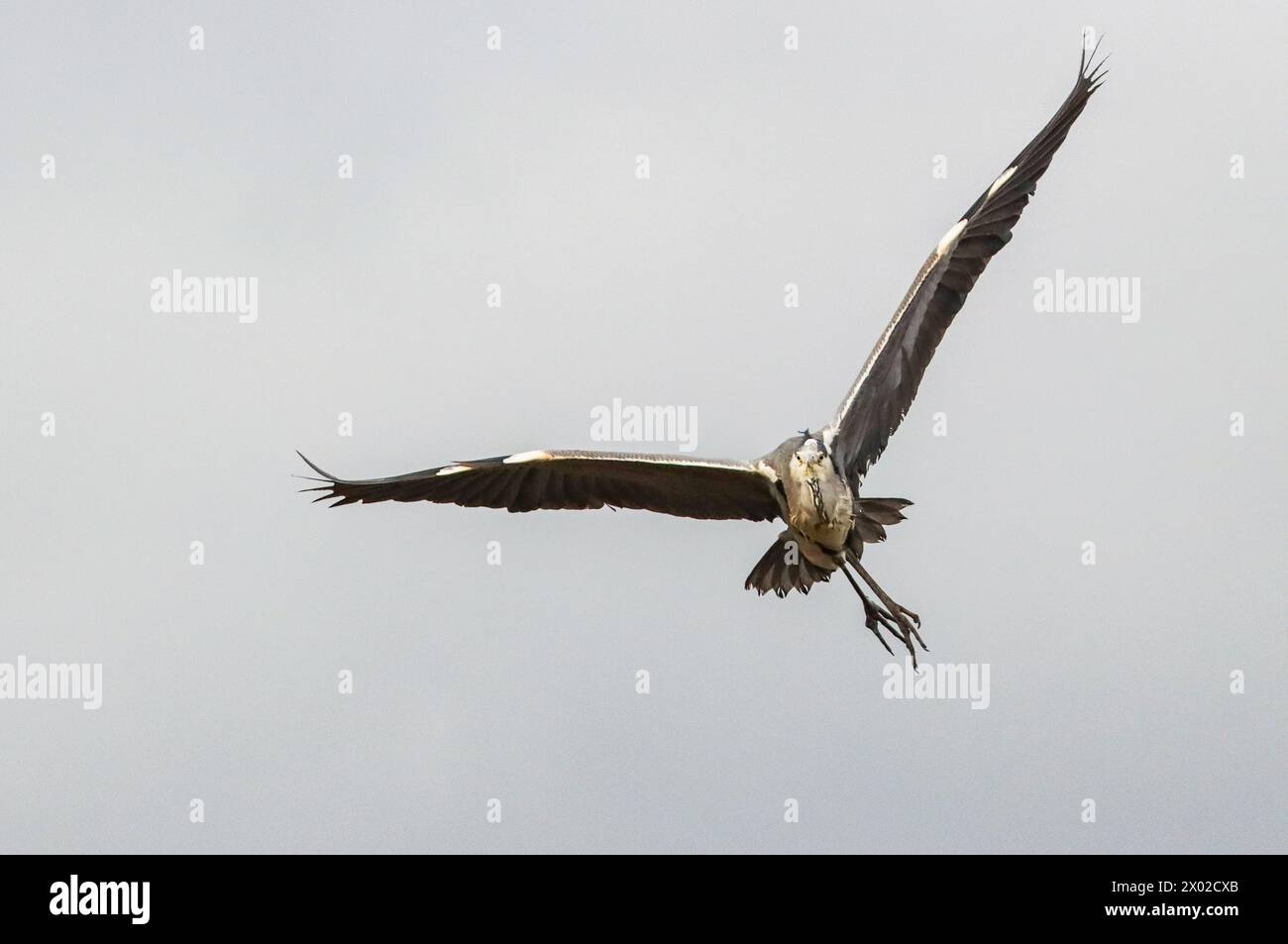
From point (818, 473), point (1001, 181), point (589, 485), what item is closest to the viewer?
point (818, 473)

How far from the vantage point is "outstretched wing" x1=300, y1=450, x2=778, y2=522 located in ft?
64.0

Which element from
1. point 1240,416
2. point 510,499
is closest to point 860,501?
point 510,499

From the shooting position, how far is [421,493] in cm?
1997

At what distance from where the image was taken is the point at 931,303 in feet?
68.2

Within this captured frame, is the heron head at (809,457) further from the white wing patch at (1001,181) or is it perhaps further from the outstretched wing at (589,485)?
the white wing patch at (1001,181)

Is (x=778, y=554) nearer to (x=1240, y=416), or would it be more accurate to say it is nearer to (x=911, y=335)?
(x=911, y=335)

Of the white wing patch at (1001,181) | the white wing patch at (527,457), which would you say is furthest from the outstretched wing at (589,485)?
the white wing patch at (1001,181)

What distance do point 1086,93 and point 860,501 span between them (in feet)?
16.3

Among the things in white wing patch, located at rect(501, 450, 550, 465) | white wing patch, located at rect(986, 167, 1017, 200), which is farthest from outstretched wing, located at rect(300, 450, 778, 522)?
white wing patch, located at rect(986, 167, 1017, 200)

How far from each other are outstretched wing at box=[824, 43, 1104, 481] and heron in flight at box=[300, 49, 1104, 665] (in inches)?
0.4

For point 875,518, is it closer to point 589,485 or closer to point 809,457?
point 809,457

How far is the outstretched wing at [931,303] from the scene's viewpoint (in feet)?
66.0

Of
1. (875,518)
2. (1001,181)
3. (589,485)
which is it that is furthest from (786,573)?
(1001,181)

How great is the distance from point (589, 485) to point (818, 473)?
2.48m
